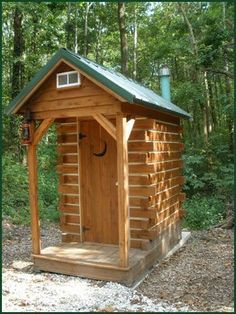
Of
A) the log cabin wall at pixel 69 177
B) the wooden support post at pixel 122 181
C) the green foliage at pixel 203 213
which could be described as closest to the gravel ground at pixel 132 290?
the wooden support post at pixel 122 181

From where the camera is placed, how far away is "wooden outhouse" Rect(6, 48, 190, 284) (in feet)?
20.0

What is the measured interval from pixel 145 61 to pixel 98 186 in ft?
56.8

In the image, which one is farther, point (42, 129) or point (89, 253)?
point (89, 253)

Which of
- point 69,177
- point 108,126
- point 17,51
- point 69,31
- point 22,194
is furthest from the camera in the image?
point 69,31

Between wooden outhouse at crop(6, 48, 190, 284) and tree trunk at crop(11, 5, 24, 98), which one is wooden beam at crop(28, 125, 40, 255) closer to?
wooden outhouse at crop(6, 48, 190, 284)

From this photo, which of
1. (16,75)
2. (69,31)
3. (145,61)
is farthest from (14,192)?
(145,61)

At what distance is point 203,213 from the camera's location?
1178 cm

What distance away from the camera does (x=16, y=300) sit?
538cm

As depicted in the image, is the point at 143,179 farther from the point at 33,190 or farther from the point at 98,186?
the point at 33,190

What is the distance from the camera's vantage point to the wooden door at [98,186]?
7.59 metres

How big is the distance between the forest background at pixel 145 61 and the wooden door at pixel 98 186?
355 centimetres

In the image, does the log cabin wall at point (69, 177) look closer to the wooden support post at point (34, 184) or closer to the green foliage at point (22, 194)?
the wooden support post at point (34, 184)

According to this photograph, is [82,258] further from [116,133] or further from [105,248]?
[116,133]

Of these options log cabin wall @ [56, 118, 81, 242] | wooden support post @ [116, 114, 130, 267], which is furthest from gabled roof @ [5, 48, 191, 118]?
log cabin wall @ [56, 118, 81, 242]
